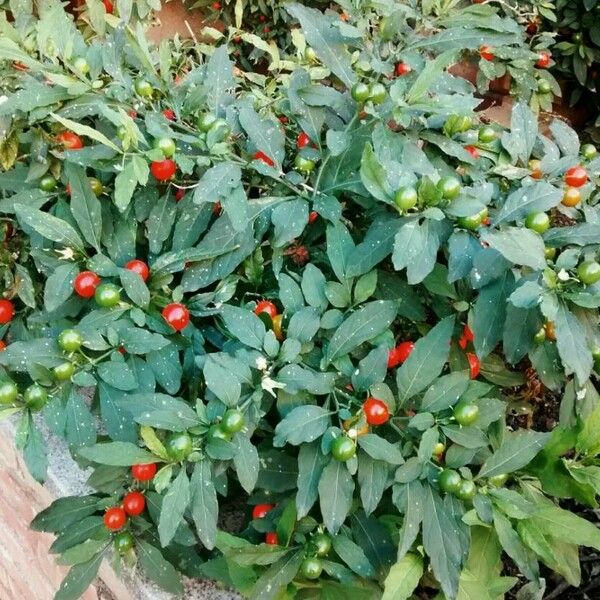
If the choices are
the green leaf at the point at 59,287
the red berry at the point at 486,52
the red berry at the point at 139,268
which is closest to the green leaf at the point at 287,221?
the red berry at the point at 139,268

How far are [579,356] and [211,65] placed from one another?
72 cm

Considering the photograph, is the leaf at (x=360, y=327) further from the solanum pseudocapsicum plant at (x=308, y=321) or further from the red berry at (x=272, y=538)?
the red berry at (x=272, y=538)

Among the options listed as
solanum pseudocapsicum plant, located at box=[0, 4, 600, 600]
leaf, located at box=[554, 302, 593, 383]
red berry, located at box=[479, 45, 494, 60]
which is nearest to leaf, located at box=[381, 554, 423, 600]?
solanum pseudocapsicum plant, located at box=[0, 4, 600, 600]

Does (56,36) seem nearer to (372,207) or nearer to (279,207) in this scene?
(279,207)

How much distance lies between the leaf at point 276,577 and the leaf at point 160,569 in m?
0.17

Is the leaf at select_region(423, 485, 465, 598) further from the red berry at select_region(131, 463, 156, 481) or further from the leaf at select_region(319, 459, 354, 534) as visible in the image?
the red berry at select_region(131, 463, 156, 481)

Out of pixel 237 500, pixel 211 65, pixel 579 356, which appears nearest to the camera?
pixel 579 356

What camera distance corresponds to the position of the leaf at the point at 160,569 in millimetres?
1071

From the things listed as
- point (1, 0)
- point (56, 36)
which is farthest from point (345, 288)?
point (1, 0)

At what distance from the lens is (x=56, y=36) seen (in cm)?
116

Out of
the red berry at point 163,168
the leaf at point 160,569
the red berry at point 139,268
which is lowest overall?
the leaf at point 160,569

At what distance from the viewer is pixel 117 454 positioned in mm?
883

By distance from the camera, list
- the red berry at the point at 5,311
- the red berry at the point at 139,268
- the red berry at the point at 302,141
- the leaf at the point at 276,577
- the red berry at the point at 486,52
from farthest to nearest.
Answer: the red berry at the point at 486,52, the red berry at the point at 5,311, the red berry at the point at 302,141, the red berry at the point at 139,268, the leaf at the point at 276,577

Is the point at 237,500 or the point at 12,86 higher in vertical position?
the point at 12,86
